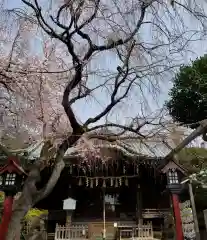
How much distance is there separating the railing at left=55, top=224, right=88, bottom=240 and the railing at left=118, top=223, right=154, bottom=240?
4.52ft

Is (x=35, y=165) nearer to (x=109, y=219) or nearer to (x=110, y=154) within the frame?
(x=110, y=154)

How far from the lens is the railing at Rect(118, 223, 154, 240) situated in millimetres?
9930

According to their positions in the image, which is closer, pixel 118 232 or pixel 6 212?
pixel 6 212

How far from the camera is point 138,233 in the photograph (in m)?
10.1

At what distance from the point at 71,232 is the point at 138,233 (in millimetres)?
2425

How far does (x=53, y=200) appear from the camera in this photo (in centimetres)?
1223

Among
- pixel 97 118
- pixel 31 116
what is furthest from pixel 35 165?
pixel 97 118

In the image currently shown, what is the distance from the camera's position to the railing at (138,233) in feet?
32.6

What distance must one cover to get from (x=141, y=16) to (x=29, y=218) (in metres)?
9.09

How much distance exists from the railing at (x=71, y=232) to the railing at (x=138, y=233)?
1.38 meters

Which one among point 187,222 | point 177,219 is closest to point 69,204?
point 177,219

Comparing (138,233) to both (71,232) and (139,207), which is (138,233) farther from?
(71,232)

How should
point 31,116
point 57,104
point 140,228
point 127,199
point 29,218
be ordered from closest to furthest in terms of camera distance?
point 31,116
point 57,104
point 140,228
point 29,218
point 127,199

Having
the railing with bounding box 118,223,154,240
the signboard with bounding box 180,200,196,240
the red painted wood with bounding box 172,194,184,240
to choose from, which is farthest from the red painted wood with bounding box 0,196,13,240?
the signboard with bounding box 180,200,196,240
